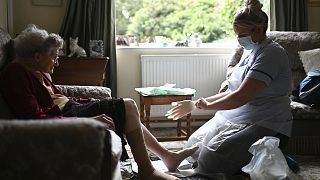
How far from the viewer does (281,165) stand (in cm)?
246

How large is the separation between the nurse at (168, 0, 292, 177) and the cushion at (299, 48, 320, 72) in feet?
3.68

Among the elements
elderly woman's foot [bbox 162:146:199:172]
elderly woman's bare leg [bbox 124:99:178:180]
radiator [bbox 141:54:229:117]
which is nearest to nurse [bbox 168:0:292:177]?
elderly woman's foot [bbox 162:146:199:172]

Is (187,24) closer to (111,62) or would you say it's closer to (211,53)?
(211,53)

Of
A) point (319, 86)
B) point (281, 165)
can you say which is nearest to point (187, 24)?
point (319, 86)

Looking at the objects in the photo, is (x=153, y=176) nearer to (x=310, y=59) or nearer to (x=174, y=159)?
(x=174, y=159)

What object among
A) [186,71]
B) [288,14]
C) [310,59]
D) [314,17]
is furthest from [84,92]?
[314,17]

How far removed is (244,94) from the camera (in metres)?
2.53

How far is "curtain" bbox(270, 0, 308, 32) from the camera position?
442 centimetres

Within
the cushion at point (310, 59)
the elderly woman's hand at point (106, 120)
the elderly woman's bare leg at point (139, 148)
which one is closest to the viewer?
the elderly woman's hand at point (106, 120)

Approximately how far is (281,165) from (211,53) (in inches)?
86.3

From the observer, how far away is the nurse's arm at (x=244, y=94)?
251 centimetres

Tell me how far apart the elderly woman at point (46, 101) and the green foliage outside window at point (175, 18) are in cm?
215

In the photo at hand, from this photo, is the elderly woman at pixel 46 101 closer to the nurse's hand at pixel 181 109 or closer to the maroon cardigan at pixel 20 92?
the maroon cardigan at pixel 20 92

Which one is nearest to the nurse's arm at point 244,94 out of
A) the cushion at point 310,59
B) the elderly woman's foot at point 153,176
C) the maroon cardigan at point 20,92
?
the elderly woman's foot at point 153,176
